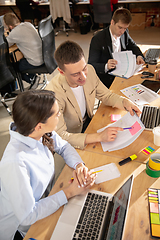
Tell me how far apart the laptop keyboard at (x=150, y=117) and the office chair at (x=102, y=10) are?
3831mm

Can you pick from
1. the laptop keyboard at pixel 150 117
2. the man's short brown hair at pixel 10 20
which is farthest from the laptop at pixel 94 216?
the man's short brown hair at pixel 10 20

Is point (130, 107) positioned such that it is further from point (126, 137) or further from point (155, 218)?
point (155, 218)

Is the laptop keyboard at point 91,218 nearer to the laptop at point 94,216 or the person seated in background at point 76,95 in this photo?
the laptop at point 94,216

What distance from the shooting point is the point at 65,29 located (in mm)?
5770

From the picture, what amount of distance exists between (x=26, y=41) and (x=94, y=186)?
238 cm

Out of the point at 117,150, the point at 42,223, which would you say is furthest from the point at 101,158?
the point at 42,223

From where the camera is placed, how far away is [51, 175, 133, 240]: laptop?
2.33ft

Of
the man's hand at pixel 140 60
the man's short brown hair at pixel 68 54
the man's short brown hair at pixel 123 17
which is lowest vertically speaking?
the man's hand at pixel 140 60

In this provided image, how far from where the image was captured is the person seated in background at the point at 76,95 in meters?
1.23

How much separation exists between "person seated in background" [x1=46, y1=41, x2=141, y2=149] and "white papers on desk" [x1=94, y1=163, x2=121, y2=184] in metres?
0.19

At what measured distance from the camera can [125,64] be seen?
80.4 inches

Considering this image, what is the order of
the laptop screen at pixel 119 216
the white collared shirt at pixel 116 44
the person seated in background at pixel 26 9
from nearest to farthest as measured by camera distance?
the laptop screen at pixel 119 216 → the white collared shirt at pixel 116 44 → the person seated in background at pixel 26 9

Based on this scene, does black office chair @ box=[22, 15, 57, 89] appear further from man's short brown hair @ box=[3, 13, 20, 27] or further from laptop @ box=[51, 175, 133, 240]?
laptop @ box=[51, 175, 133, 240]

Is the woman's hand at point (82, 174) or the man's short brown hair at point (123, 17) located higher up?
the man's short brown hair at point (123, 17)
